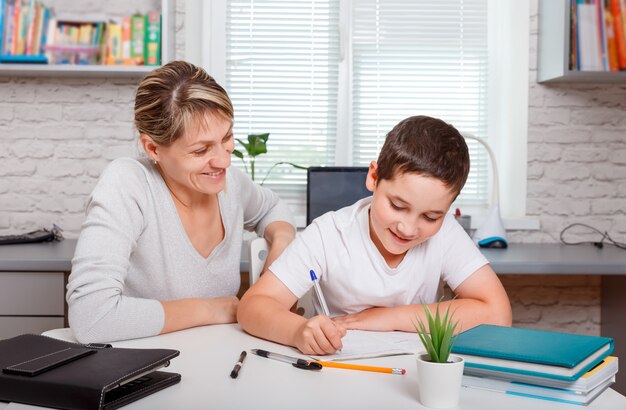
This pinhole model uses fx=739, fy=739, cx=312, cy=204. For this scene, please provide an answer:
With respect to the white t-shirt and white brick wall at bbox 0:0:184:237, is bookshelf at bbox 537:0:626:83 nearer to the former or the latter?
the white t-shirt

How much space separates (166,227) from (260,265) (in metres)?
0.28

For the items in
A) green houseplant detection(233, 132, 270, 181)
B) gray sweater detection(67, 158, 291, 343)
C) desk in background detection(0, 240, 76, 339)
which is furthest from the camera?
green houseplant detection(233, 132, 270, 181)

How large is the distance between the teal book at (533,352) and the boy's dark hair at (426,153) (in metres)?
0.38

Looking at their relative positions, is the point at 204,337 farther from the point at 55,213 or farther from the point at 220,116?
the point at 55,213

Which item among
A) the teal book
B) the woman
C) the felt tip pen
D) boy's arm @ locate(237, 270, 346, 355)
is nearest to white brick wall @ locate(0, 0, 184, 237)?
the woman

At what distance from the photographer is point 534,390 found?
106cm

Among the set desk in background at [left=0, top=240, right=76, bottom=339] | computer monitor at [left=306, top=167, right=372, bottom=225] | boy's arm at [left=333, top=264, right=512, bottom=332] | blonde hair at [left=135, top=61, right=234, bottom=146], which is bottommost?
desk in background at [left=0, top=240, right=76, bottom=339]

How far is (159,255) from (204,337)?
0.34 metres

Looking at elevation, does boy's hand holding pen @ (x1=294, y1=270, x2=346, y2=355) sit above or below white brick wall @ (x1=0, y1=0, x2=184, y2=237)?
below

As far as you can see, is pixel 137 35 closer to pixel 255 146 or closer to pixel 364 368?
pixel 255 146

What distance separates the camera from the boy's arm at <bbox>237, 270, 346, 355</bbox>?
4.12ft

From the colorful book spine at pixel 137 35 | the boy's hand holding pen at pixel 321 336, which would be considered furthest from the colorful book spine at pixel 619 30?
the boy's hand holding pen at pixel 321 336

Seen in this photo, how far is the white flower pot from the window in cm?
236

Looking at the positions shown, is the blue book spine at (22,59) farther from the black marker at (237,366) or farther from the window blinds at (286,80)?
the black marker at (237,366)
